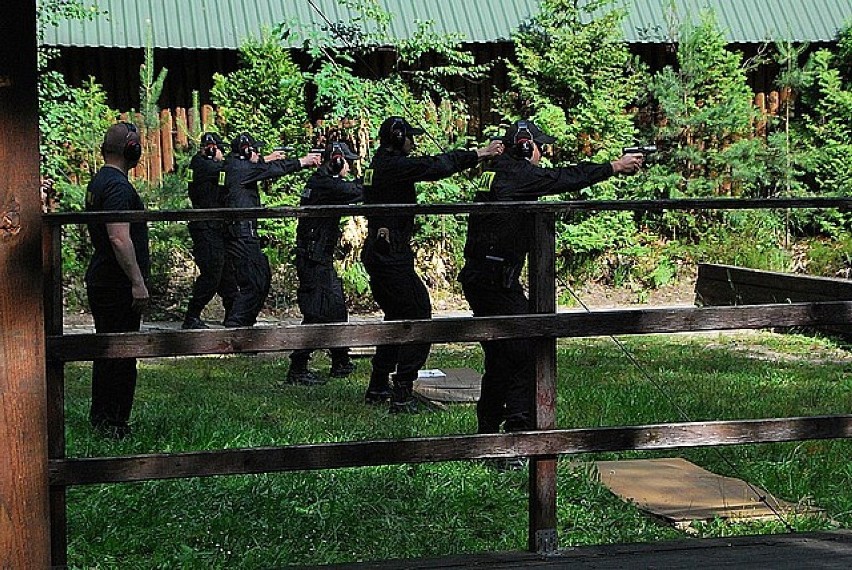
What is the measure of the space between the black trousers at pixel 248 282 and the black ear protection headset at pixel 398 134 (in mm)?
3028

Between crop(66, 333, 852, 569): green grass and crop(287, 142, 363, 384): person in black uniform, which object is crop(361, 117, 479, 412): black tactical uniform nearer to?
crop(66, 333, 852, 569): green grass

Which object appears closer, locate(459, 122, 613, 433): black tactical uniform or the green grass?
the green grass

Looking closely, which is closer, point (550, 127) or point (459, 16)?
point (550, 127)

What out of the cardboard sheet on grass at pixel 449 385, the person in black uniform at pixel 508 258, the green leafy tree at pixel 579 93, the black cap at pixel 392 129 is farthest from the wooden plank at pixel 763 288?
the person in black uniform at pixel 508 258

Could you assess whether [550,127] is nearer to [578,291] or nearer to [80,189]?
[578,291]

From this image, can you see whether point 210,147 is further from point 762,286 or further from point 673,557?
point 673,557

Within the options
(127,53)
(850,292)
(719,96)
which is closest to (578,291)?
(719,96)

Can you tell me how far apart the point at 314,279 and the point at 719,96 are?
340 inches

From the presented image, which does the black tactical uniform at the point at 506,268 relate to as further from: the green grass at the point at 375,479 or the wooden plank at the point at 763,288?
the wooden plank at the point at 763,288

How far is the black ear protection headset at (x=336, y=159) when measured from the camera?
11312mm

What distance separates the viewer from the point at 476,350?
43.6 feet

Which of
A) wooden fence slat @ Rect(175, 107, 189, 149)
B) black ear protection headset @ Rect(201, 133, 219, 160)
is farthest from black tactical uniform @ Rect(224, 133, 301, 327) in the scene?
wooden fence slat @ Rect(175, 107, 189, 149)

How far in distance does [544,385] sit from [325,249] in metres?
6.99

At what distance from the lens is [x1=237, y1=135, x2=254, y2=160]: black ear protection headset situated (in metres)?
12.4
